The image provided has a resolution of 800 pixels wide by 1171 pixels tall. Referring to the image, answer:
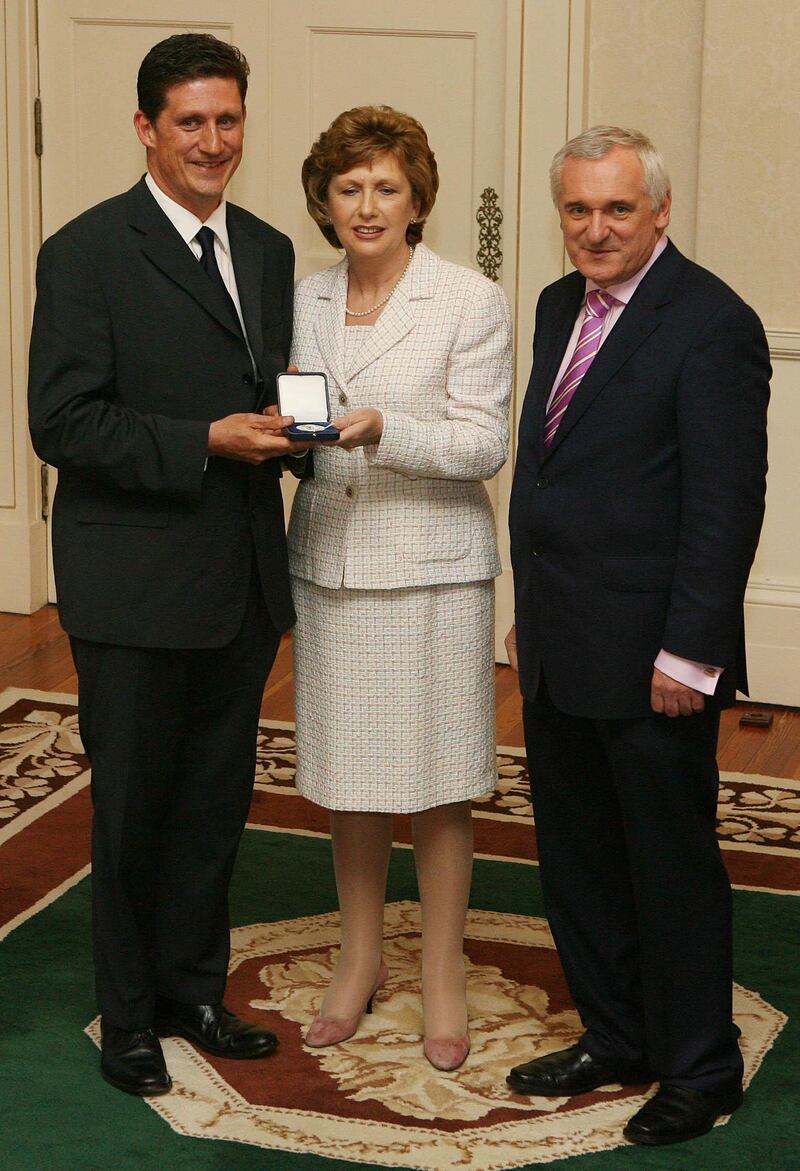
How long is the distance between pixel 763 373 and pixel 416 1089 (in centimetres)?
141

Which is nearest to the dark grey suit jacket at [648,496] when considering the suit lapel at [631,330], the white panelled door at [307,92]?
the suit lapel at [631,330]

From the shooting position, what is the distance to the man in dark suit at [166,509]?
2.70 metres

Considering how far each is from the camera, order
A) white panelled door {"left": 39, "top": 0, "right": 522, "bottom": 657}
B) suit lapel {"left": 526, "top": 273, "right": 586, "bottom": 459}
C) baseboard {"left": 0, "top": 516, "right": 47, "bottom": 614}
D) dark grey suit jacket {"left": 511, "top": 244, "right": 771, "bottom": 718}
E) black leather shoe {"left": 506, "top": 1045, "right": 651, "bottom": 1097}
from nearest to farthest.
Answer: dark grey suit jacket {"left": 511, "top": 244, "right": 771, "bottom": 718} < suit lapel {"left": 526, "top": 273, "right": 586, "bottom": 459} < black leather shoe {"left": 506, "top": 1045, "right": 651, "bottom": 1097} < white panelled door {"left": 39, "top": 0, "right": 522, "bottom": 657} < baseboard {"left": 0, "top": 516, "right": 47, "bottom": 614}

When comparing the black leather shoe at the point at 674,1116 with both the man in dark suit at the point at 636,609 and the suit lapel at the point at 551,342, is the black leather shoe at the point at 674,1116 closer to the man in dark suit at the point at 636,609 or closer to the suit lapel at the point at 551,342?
the man in dark suit at the point at 636,609

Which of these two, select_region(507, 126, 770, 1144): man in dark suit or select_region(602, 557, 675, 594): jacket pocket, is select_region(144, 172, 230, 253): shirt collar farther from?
select_region(602, 557, 675, 594): jacket pocket

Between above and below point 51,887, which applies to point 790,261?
above

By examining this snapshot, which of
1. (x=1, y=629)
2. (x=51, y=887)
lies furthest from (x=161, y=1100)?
(x=1, y=629)

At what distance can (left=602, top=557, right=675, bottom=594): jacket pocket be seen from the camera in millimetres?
2631

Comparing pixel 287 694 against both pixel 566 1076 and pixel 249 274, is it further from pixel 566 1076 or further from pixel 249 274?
pixel 249 274

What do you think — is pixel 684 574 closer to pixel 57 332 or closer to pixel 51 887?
pixel 57 332

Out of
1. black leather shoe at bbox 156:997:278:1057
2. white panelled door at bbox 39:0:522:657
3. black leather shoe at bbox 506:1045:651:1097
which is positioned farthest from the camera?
white panelled door at bbox 39:0:522:657

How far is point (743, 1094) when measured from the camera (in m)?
2.96

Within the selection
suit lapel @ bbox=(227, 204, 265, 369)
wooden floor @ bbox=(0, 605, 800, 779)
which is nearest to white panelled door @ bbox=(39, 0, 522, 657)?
wooden floor @ bbox=(0, 605, 800, 779)

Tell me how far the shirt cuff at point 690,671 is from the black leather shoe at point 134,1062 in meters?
1.17
